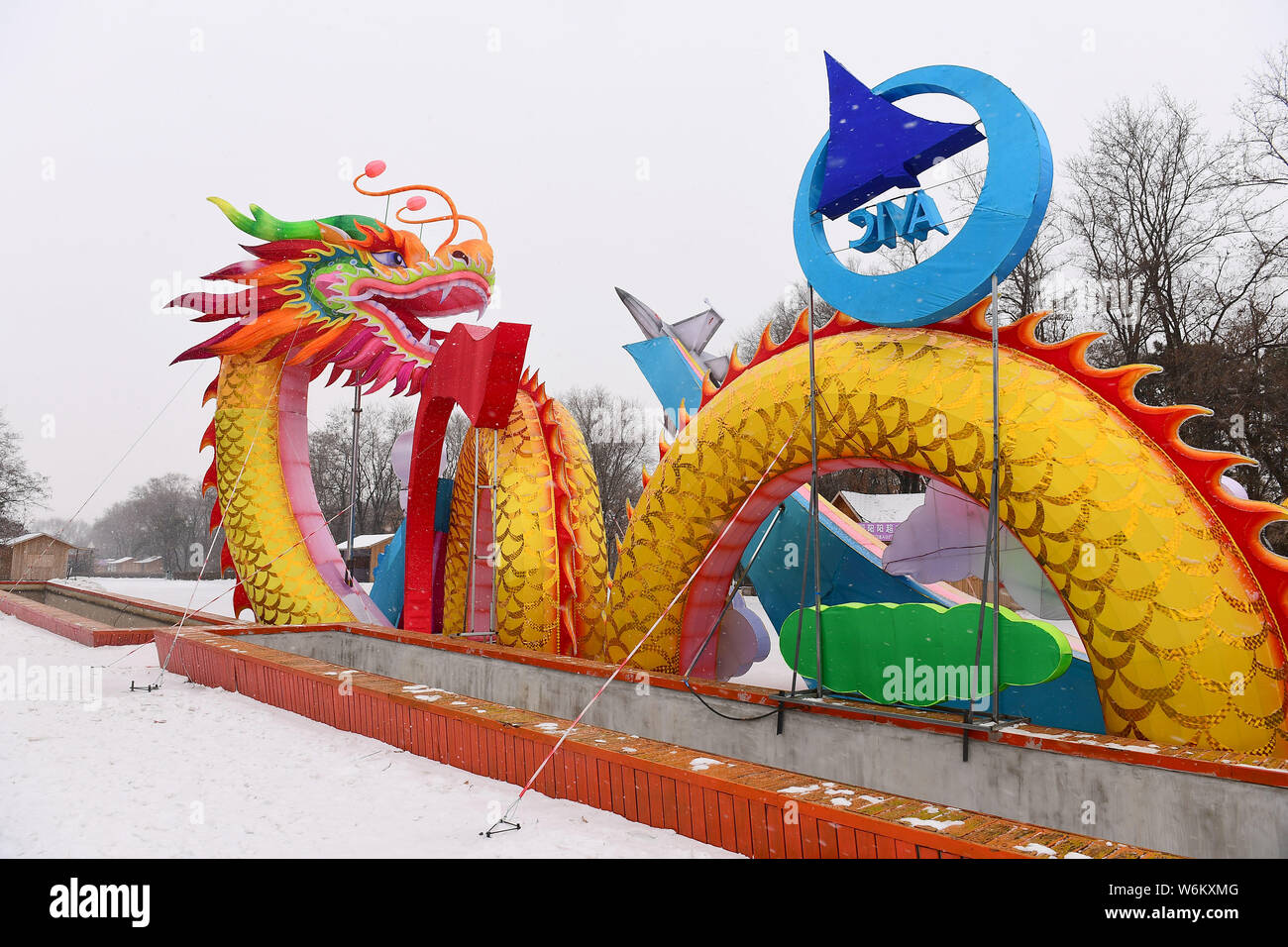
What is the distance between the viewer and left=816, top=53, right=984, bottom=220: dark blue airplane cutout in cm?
591

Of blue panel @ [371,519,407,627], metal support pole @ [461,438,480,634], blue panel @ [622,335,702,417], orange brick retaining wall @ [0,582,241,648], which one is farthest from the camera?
blue panel @ [371,519,407,627]

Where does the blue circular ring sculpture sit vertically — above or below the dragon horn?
below

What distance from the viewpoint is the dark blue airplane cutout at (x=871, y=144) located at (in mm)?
5906

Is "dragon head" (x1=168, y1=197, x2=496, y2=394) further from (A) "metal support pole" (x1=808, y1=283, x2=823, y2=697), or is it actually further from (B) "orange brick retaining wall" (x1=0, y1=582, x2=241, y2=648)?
(A) "metal support pole" (x1=808, y1=283, x2=823, y2=697)

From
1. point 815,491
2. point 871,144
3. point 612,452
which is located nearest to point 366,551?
point 612,452

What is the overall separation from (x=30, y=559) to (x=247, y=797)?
36032 mm

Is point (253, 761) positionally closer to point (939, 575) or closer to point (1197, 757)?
point (1197, 757)

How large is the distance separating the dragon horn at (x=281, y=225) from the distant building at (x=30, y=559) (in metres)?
27.6

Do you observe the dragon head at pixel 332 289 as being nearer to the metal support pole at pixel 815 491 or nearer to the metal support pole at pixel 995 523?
the metal support pole at pixel 815 491

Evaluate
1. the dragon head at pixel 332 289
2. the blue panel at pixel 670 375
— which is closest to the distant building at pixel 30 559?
the dragon head at pixel 332 289

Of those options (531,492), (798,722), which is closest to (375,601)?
(531,492)

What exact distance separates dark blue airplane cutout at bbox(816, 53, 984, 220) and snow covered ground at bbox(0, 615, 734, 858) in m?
4.78

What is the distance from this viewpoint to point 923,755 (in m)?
5.47

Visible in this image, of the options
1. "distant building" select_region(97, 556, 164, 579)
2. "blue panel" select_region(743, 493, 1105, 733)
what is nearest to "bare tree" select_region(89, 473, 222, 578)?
"distant building" select_region(97, 556, 164, 579)
